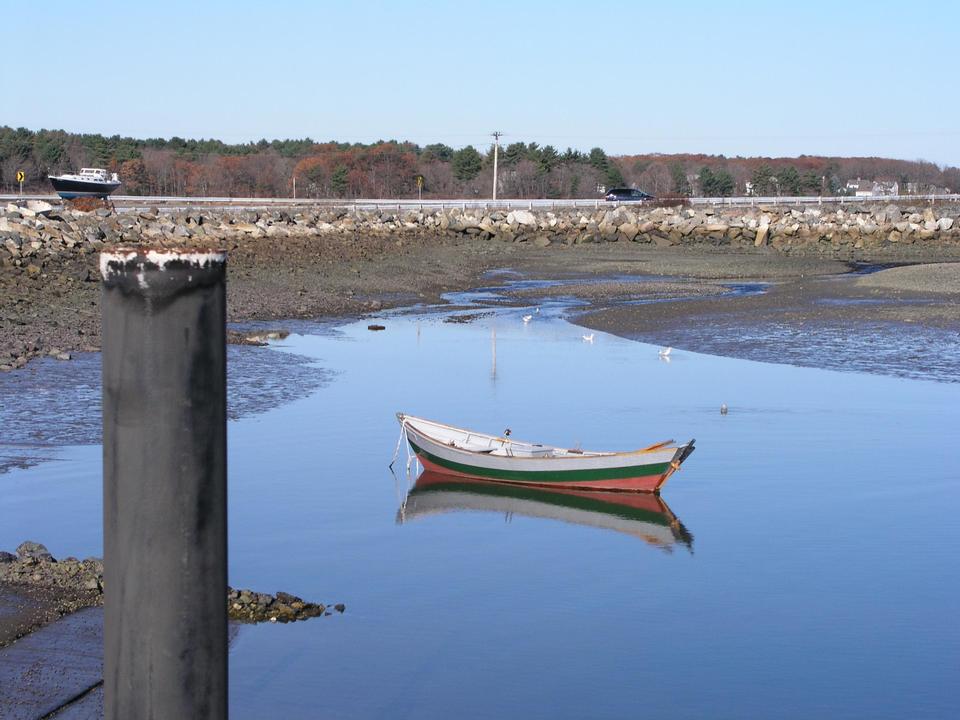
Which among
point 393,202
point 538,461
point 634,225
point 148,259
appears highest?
point 393,202

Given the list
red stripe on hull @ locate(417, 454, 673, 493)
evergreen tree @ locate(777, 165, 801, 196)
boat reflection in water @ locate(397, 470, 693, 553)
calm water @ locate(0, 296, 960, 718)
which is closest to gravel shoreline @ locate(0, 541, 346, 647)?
calm water @ locate(0, 296, 960, 718)

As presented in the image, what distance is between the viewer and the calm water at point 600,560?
802 centimetres

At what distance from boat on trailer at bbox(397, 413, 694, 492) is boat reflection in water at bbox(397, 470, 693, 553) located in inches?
3.9

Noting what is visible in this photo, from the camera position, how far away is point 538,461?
13.1 m

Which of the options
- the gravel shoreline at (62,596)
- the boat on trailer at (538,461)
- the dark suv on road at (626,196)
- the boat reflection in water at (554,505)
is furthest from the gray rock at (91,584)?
the dark suv on road at (626,196)

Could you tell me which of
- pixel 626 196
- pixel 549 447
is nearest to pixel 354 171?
pixel 626 196

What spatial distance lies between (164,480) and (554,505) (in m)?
10.7

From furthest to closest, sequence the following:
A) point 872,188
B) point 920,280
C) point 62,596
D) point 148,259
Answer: point 872,188, point 920,280, point 62,596, point 148,259

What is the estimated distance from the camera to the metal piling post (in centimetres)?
240

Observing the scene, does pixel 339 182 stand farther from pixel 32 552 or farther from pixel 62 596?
pixel 62 596

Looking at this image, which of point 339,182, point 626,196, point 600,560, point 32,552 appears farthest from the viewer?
point 339,182

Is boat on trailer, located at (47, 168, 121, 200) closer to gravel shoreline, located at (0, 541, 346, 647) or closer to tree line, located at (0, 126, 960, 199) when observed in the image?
tree line, located at (0, 126, 960, 199)

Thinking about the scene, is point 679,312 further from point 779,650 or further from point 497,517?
point 779,650

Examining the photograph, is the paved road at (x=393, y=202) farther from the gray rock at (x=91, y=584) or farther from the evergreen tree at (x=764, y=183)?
the gray rock at (x=91, y=584)
